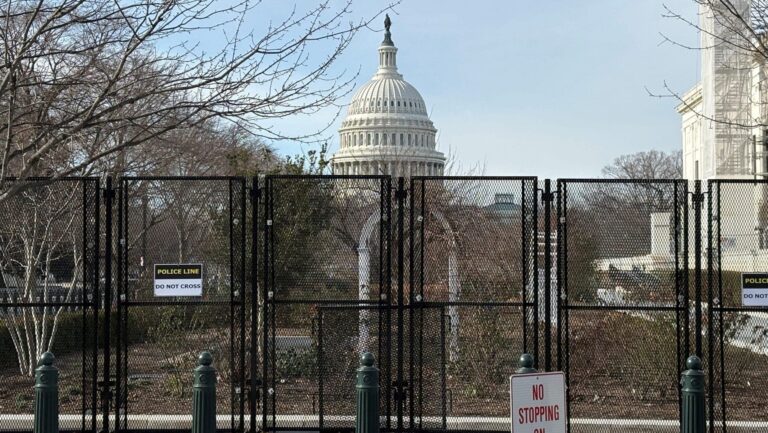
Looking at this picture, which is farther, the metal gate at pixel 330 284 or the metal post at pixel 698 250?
the metal gate at pixel 330 284

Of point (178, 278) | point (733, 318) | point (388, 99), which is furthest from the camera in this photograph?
point (388, 99)

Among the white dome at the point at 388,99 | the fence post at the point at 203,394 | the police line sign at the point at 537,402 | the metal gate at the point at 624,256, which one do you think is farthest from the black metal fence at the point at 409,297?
the white dome at the point at 388,99

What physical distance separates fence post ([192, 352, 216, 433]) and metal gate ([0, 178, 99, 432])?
6.40 feet

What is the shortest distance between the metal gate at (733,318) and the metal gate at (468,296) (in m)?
1.83

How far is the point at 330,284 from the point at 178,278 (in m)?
1.50

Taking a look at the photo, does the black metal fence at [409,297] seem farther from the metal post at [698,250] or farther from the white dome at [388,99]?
the white dome at [388,99]

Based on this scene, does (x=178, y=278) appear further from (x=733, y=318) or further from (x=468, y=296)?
(x=733, y=318)

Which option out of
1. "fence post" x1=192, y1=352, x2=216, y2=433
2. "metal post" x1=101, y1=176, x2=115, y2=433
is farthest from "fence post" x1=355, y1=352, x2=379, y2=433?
"metal post" x1=101, y1=176, x2=115, y2=433

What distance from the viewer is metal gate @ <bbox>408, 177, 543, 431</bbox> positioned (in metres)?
10.3

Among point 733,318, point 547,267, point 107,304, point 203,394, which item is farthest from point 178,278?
point 733,318

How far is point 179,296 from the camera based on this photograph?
400 inches

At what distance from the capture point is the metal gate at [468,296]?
10281mm

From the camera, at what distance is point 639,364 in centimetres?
1130

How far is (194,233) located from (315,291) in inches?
55.9
